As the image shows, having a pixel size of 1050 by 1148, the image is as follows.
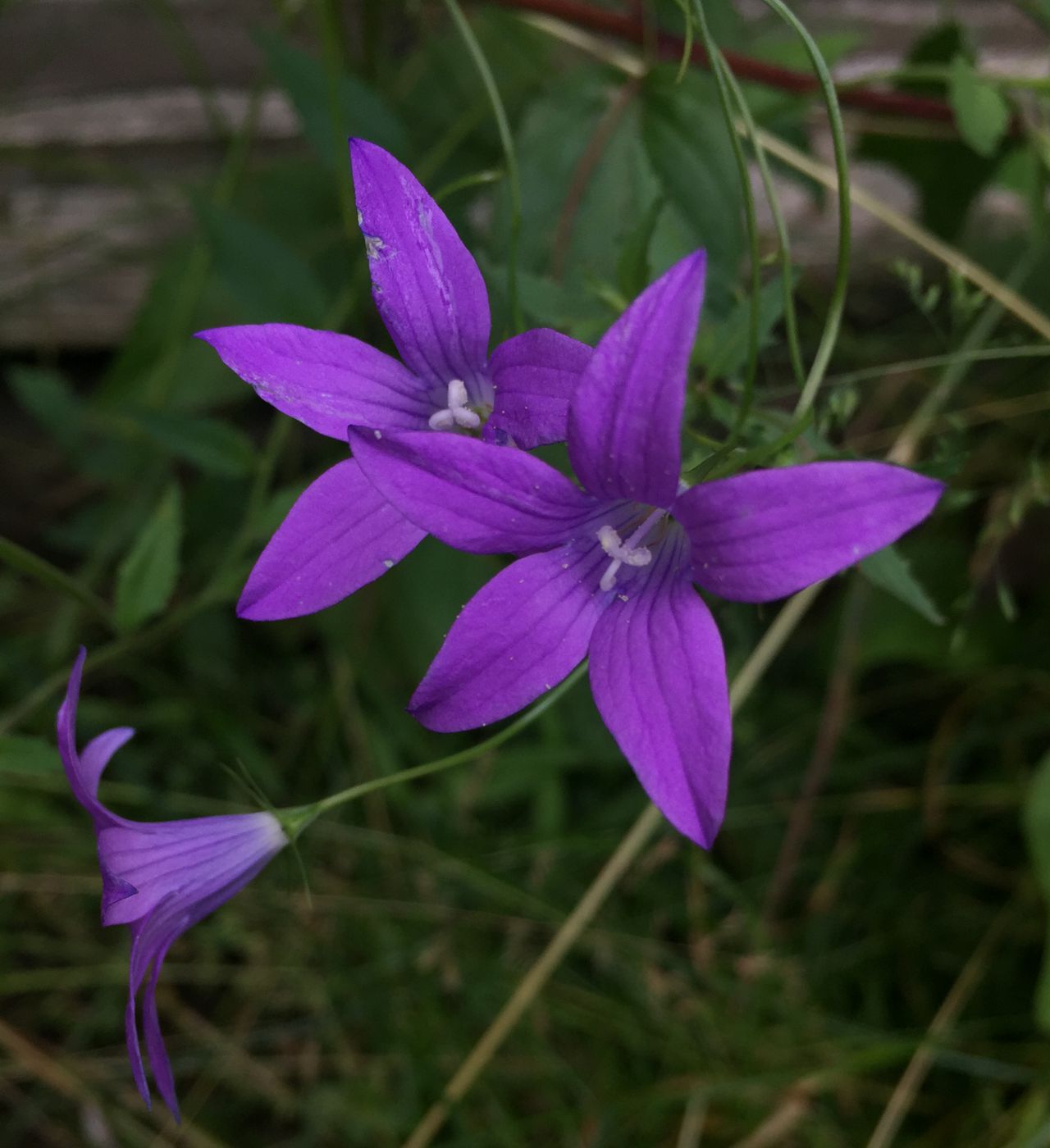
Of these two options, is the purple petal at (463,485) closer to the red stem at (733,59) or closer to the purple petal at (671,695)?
the purple petal at (671,695)

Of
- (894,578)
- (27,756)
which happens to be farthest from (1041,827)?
(27,756)

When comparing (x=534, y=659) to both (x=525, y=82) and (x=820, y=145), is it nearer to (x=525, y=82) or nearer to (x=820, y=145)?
(x=525, y=82)

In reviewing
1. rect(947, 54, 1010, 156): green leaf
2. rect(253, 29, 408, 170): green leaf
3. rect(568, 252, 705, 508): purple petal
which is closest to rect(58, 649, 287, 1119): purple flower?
rect(568, 252, 705, 508): purple petal

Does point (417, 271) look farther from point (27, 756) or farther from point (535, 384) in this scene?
point (27, 756)

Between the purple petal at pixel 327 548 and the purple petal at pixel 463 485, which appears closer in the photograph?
the purple petal at pixel 463 485

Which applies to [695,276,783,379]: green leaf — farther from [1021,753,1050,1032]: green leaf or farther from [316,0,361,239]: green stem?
[1021,753,1050,1032]: green leaf

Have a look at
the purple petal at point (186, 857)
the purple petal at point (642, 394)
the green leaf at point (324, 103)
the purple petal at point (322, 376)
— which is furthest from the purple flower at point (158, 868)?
the green leaf at point (324, 103)

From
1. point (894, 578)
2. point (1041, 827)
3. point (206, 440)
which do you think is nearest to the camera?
point (894, 578)
